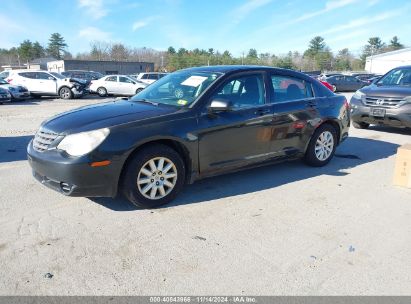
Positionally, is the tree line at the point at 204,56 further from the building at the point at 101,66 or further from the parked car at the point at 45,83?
the parked car at the point at 45,83

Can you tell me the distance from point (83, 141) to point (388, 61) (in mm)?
73129

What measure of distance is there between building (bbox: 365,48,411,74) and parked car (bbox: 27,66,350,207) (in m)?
65.2

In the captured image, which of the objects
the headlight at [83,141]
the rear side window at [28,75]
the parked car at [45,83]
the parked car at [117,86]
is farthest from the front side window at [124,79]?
the headlight at [83,141]

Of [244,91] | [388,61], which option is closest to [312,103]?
[244,91]

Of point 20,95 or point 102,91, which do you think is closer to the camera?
point 20,95

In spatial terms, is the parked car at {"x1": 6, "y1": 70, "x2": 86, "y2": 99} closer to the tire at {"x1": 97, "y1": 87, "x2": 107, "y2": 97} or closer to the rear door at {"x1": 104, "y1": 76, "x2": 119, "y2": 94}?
the tire at {"x1": 97, "y1": 87, "x2": 107, "y2": 97}

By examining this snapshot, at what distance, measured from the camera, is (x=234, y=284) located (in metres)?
2.79

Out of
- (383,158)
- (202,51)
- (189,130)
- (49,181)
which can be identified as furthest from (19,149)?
(202,51)

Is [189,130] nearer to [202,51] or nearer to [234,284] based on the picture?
[234,284]

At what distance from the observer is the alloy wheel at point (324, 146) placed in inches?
229

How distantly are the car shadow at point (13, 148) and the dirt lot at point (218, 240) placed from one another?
1041mm

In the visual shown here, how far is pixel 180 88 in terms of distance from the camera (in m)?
4.80

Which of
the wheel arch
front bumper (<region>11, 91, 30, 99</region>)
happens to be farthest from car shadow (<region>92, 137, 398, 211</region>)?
front bumper (<region>11, 91, 30, 99</region>)

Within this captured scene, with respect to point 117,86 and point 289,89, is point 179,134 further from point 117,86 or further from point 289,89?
point 117,86
